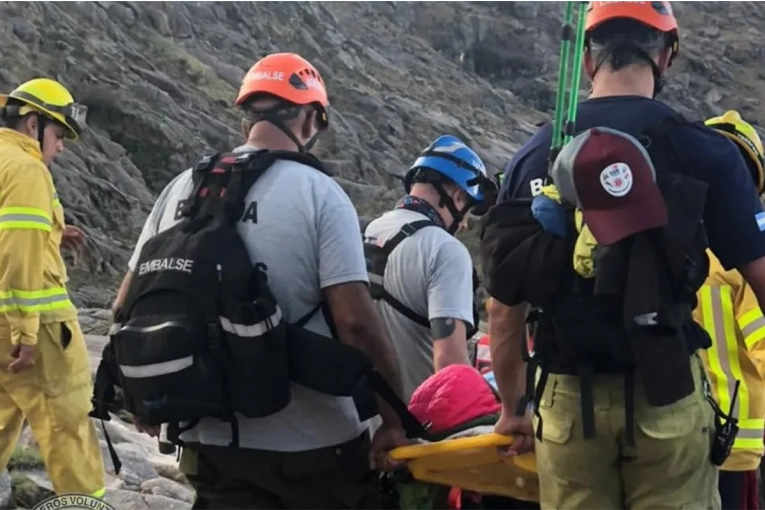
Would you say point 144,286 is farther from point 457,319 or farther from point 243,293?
point 457,319

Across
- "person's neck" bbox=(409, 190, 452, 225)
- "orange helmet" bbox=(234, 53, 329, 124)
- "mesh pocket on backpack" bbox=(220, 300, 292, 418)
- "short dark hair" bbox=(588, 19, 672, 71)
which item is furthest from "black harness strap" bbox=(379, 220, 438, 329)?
"short dark hair" bbox=(588, 19, 672, 71)

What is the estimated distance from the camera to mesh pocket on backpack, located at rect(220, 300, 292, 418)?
11.8ft

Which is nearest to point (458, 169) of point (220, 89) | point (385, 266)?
point (385, 266)

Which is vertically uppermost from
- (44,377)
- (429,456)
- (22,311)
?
(429,456)

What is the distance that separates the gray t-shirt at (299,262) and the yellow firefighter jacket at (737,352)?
1.73m

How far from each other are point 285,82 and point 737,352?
232cm

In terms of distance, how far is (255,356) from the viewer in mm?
3588

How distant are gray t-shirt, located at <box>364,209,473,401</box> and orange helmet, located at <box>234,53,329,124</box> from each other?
3.13 ft

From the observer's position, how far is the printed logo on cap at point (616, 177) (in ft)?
10.2

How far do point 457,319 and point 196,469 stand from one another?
4.31 feet

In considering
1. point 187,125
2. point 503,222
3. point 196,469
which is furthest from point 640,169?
point 187,125

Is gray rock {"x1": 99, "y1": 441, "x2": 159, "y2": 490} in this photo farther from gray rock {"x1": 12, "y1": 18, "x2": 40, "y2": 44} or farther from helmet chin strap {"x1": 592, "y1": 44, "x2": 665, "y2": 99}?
gray rock {"x1": 12, "y1": 18, "x2": 40, "y2": 44}

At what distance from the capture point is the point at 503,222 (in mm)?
3438

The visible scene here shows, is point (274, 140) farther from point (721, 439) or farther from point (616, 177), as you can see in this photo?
point (721, 439)
